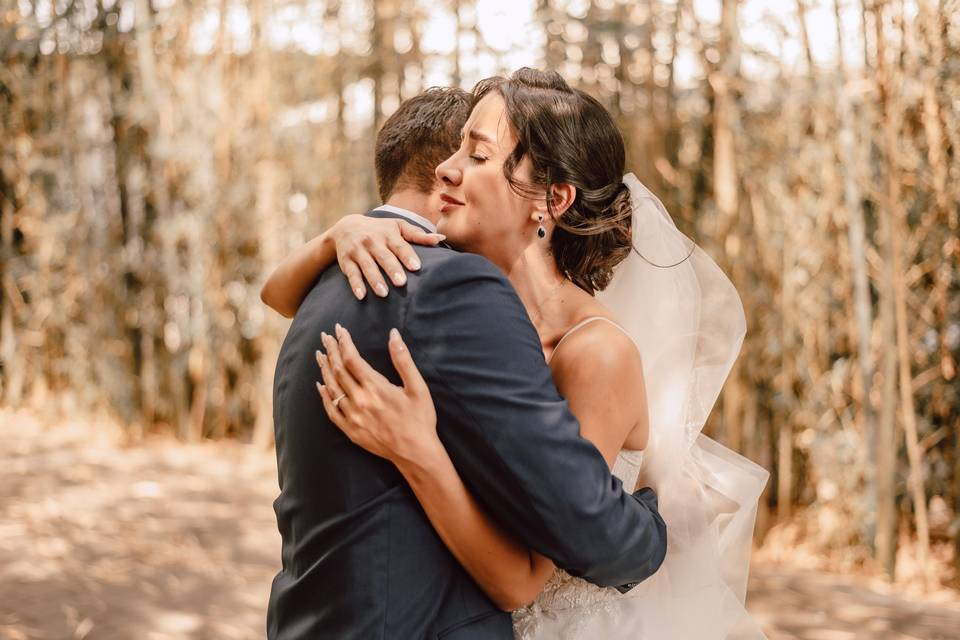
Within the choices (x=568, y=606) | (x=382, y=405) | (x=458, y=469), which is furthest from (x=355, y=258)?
(x=568, y=606)

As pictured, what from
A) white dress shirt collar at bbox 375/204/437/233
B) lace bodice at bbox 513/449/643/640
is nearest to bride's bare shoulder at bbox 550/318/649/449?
lace bodice at bbox 513/449/643/640

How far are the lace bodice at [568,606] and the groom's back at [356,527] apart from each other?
25 cm

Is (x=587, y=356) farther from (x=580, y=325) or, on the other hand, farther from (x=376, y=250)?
(x=376, y=250)

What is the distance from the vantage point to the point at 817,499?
620cm

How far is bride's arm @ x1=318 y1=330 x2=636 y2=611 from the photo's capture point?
1.40 m

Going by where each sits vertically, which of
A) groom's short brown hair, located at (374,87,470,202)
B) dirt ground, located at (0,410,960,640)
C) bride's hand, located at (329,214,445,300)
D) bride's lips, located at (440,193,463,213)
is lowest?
dirt ground, located at (0,410,960,640)

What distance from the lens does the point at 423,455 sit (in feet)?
4.58

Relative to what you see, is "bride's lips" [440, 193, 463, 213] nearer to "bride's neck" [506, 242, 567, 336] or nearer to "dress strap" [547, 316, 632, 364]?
"bride's neck" [506, 242, 567, 336]

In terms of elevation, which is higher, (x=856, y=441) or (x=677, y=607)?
(x=677, y=607)

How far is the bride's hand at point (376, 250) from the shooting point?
145 centimetres

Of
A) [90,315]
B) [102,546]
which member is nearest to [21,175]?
[90,315]

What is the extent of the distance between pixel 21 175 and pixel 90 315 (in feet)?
4.72

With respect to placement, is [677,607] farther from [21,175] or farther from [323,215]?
[21,175]

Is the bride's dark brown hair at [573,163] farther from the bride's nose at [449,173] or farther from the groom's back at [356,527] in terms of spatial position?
the groom's back at [356,527]
